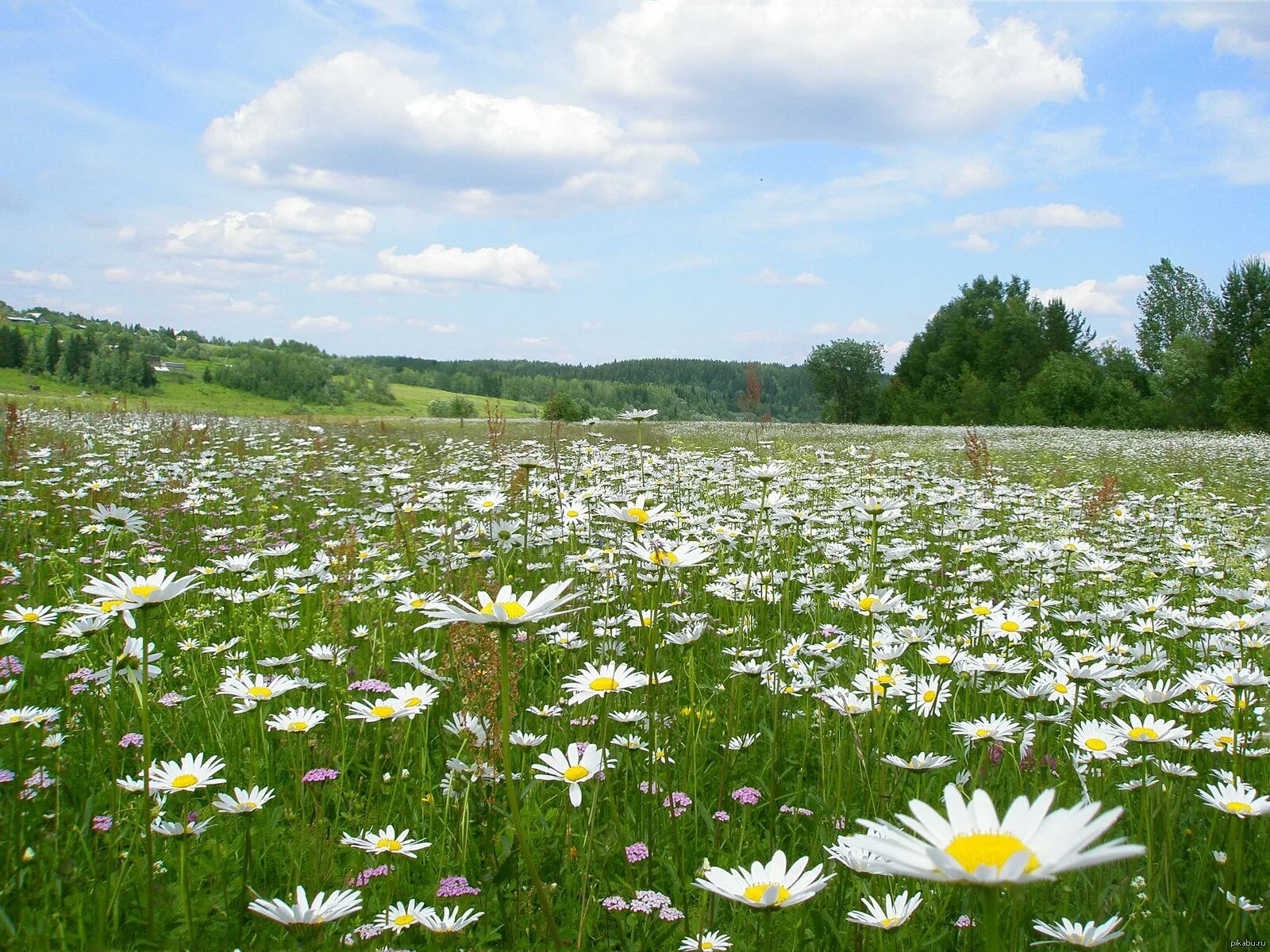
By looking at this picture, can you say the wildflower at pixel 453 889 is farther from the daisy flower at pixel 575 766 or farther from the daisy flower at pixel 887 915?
the daisy flower at pixel 887 915

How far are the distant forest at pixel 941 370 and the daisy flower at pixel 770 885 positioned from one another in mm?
18120

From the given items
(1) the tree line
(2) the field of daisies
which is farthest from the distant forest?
(2) the field of daisies

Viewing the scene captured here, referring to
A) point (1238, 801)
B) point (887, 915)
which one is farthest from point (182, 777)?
point (1238, 801)

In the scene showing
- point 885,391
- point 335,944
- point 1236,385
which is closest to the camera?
point 335,944

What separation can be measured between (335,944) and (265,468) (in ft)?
25.1

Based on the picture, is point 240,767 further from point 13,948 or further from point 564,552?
point 564,552

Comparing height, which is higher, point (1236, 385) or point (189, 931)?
point (1236, 385)

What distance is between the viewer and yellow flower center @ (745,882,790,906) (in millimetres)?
1309

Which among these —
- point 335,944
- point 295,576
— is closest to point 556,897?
point 335,944

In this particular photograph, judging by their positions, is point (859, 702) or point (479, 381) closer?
point (859, 702)

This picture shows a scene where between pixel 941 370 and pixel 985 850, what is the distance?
7061cm

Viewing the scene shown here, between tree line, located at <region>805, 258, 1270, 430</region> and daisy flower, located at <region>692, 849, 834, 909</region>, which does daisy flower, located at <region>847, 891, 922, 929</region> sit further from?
tree line, located at <region>805, 258, 1270, 430</region>

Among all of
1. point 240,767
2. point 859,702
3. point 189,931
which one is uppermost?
point 859,702

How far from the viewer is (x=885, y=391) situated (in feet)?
228
